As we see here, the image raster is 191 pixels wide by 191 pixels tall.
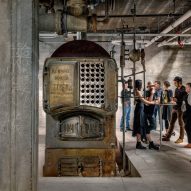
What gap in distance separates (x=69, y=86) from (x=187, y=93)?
3.99m

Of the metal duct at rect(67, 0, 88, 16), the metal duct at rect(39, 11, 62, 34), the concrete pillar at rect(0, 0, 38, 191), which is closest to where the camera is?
the concrete pillar at rect(0, 0, 38, 191)

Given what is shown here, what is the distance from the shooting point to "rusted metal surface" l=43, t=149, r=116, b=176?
5301mm

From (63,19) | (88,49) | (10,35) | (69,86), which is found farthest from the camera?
(88,49)

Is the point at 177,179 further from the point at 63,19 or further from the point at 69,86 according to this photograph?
the point at 63,19

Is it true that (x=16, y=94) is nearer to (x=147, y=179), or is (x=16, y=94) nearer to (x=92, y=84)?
(x=92, y=84)

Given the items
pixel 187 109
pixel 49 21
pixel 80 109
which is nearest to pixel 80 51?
pixel 80 109

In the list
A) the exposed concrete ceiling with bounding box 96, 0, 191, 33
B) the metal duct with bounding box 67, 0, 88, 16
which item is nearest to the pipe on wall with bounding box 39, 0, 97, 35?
the metal duct with bounding box 67, 0, 88, 16

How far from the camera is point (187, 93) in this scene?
7.67 m

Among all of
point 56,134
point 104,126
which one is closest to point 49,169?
Result: point 56,134

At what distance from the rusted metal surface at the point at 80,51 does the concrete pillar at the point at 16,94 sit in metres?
2.44

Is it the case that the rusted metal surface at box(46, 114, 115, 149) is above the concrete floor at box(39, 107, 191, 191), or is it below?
above

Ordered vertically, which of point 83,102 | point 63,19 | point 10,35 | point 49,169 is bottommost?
point 49,169

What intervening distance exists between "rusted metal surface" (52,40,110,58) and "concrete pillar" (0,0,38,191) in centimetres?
244

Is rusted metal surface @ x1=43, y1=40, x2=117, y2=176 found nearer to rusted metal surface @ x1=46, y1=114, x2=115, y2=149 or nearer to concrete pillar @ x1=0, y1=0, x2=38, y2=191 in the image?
rusted metal surface @ x1=46, y1=114, x2=115, y2=149
